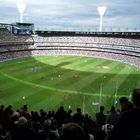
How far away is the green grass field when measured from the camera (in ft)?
140

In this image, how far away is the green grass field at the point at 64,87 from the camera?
4275cm

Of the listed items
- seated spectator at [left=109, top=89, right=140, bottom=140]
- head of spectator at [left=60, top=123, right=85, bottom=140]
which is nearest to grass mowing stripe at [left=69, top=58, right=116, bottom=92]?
seated spectator at [left=109, top=89, right=140, bottom=140]

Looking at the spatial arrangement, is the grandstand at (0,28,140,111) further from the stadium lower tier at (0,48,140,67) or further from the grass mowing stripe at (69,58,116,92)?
the grass mowing stripe at (69,58,116,92)

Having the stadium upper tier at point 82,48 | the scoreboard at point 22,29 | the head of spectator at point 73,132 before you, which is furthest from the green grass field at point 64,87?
the scoreboard at point 22,29

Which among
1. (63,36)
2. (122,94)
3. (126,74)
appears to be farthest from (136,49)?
(122,94)

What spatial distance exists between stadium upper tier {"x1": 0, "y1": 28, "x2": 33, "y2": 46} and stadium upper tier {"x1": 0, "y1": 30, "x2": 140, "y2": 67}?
158 centimetres

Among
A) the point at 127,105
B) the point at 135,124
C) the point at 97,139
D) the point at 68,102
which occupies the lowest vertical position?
the point at 68,102

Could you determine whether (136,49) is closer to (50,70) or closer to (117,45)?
(117,45)

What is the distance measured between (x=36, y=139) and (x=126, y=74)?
59.0m

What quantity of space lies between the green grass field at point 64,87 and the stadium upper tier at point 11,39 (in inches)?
1534

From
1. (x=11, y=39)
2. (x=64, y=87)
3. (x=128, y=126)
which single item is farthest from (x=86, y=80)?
(x=11, y=39)

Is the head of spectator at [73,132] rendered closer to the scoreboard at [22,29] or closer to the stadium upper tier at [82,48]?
the stadium upper tier at [82,48]

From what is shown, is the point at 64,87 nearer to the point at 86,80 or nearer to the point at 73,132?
the point at 86,80

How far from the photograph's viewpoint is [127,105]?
12.1 m
